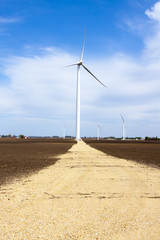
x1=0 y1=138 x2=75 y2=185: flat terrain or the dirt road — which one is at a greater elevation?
x1=0 y1=138 x2=75 y2=185: flat terrain

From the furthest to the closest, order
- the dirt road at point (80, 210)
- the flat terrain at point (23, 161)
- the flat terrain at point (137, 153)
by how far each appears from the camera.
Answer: the flat terrain at point (137, 153), the flat terrain at point (23, 161), the dirt road at point (80, 210)

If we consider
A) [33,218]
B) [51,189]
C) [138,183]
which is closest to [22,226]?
[33,218]

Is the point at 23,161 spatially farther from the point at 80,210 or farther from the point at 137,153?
the point at 137,153

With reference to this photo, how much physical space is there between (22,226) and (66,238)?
4.99 feet

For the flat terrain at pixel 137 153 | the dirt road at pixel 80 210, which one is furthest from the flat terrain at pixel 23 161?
the flat terrain at pixel 137 153

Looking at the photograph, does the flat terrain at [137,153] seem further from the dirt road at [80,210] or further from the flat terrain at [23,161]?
the dirt road at [80,210]

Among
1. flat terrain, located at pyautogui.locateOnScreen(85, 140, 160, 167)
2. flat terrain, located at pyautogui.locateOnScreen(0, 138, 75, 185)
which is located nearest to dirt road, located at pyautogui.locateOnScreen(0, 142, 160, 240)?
flat terrain, located at pyautogui.locateOnScreen(0, 138, 75, 185)

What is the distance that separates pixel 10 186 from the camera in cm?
1234

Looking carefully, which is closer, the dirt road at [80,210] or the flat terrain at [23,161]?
the dirt road at [80,210]

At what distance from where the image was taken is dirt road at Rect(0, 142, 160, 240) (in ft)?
21.1

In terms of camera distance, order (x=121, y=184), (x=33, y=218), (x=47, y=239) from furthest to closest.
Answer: (x=121, y=184) < (x=33, y=218) < (x=47, y=239)

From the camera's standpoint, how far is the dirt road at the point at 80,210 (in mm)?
6422

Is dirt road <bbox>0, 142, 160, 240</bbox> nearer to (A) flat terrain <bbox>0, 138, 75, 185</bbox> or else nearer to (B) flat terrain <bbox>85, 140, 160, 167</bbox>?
(A) flat terrain <bbox>0, 138, 75, 185</bbox>

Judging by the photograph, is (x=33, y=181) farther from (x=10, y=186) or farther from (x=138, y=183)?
(x=138, y=183)
